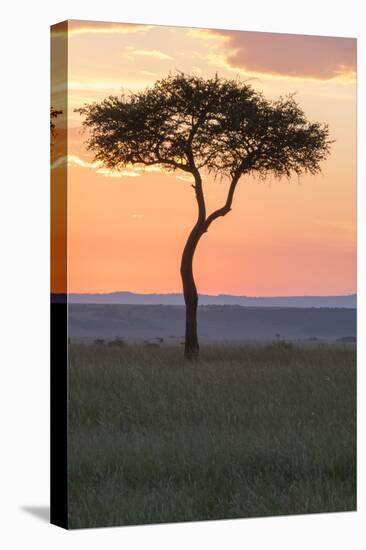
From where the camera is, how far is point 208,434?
1459cm

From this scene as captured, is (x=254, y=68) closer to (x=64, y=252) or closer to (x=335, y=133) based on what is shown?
(x=335, y=133)

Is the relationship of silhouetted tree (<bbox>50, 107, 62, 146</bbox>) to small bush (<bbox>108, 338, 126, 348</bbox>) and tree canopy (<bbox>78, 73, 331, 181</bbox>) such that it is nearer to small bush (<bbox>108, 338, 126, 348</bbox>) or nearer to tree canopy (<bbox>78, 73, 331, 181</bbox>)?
tree canopy (<bbox>78, 73, 331, 181</bbox>)

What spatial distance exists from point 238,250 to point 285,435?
202 cm

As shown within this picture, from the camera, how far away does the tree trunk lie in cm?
1486

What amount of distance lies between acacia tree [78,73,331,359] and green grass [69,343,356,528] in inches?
26.4

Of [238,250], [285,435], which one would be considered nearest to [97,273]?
[238,250]

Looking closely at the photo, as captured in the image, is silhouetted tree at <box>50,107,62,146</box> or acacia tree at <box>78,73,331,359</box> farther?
acacia tree at <box>78,73,331,359</box>

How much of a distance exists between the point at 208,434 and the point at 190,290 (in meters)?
1.55

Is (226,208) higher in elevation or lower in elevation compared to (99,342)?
higher

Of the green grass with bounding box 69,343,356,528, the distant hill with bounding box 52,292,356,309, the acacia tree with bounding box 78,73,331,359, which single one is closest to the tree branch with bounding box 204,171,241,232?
the acacia tree with bounding box 78,73,331,359

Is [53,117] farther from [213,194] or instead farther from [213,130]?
[213,130]

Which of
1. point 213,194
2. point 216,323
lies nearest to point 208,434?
point 216,323

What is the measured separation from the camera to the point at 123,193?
47.3ft

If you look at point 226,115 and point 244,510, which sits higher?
point 226,115
